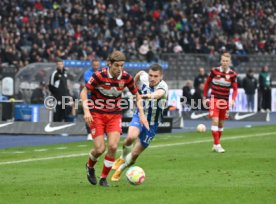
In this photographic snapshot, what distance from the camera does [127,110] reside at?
104ft

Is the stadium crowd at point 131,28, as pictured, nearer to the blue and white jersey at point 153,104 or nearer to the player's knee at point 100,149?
the blue and white jersey at point 153,104

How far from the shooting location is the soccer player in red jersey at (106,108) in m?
14.4

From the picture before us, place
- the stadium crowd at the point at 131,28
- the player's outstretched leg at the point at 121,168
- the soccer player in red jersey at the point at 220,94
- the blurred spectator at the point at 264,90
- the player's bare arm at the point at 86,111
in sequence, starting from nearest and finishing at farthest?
→ 1. the player's bare arm at the point at 86,111
2. the player's outstretched leg at the point at 121,168
3. the soccer player in red jersey at the point at 220,94
4. the stadium crowd at the point at 131,28
5. the blurred spectator at the point at 264,90

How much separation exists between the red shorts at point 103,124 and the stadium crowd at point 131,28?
74.1ft

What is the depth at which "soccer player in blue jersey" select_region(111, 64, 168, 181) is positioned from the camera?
15594 millimetres

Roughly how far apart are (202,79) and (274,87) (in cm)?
797

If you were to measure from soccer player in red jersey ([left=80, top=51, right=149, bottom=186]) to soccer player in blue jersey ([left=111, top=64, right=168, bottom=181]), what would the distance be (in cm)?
83

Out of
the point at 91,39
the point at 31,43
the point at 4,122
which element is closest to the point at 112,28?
the point at 91,39

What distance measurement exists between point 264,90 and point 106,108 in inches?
1074

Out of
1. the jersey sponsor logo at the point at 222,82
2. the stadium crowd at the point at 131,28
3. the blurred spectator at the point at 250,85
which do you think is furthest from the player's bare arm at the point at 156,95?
the blurred spectator at the point at 250,85

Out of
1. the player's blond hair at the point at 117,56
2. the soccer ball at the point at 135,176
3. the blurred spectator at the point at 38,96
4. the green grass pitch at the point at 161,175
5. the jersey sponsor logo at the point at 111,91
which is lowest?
the green grass pitch at the point at 161,175

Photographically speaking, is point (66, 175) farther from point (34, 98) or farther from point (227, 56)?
point (34, 98)

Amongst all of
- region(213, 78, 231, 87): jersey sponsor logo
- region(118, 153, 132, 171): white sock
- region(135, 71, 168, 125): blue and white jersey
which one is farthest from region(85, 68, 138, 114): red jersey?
region(213, 78, 231, 87): jersey sponsor logo

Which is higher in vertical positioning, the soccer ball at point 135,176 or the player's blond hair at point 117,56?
the player's blond hair at point 117,56
